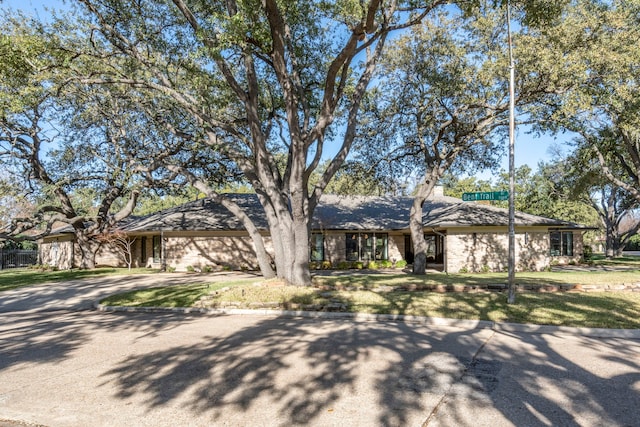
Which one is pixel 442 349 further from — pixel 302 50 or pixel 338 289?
pixel 302 50

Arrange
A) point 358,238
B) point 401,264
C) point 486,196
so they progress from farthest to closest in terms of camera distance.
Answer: point 358,238
point 401,264
point 486,196

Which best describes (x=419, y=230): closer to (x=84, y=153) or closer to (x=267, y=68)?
(x=267, y=68)

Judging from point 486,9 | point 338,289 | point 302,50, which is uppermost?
point 486,9

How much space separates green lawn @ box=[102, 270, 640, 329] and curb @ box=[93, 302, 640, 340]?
0.97 ft

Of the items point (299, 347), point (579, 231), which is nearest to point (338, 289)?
point (299, 347)

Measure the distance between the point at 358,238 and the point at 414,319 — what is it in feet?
49.5

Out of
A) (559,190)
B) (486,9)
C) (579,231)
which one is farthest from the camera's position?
(559,190)

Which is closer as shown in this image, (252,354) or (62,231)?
(252,354)

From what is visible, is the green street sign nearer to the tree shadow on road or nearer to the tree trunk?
the tree shadow on road

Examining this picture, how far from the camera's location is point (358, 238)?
79.3ft

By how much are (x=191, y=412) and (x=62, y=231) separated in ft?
88.5

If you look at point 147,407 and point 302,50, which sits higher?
point 302,50

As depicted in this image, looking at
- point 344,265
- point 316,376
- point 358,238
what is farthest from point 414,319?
point 358,238

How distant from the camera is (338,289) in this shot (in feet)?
42.3
